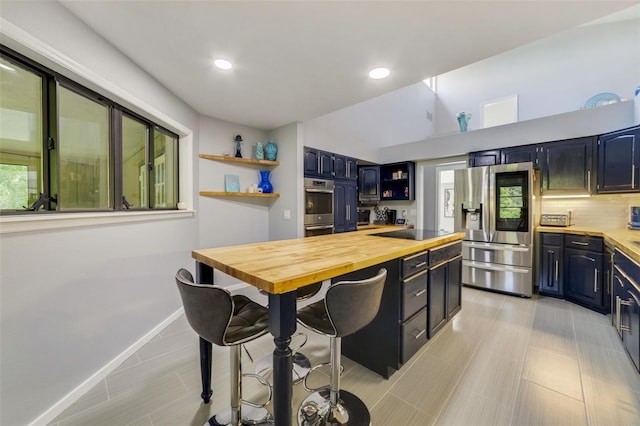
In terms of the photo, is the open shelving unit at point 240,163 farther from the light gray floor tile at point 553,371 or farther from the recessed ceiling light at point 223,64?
the light gray floor tile at point 553,371

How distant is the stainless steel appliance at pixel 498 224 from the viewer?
3334 mm

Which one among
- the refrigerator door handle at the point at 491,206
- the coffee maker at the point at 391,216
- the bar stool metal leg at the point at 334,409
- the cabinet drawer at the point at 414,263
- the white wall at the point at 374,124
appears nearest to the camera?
the bar stool metal leg at the point at 334,409

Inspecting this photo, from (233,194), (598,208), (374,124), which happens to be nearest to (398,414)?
(233,194)

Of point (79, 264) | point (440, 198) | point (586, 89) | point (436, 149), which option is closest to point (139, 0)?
point (79, 264)

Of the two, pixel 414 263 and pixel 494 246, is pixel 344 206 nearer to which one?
pixel 494 246

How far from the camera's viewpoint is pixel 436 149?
4629 millimetres

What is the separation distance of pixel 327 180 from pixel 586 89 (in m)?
5.11

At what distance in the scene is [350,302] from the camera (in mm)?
1173

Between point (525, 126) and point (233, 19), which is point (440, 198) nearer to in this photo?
point (525, 126)

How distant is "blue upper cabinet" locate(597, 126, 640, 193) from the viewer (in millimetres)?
2805

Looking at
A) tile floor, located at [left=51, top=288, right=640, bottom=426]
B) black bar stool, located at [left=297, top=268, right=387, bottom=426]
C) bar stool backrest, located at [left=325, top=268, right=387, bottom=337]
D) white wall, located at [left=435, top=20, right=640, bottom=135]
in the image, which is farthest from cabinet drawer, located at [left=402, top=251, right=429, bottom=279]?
white wall, located at [left=435, top=20, right=640, bottom=135]

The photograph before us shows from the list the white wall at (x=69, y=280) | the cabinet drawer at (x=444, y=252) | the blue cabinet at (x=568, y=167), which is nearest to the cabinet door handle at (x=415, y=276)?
the cabinet drawer at (x=444, y=252)

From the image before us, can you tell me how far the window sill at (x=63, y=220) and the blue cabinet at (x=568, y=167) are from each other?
16.1 feet

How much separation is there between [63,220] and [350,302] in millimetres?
1777
